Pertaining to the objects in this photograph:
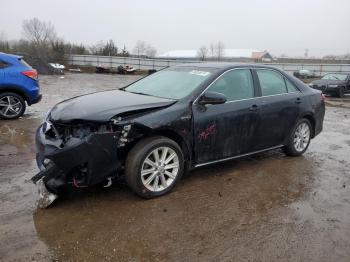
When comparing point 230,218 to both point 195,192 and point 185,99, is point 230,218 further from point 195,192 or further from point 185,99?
point 185,99

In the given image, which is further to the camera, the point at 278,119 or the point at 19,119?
the point at 19,119

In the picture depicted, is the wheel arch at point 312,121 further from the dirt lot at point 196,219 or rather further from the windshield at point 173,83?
the windshield at point 173,83

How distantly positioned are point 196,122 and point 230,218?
4.17 ft

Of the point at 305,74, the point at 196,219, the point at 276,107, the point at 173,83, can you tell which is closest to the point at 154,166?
the point at 196,219

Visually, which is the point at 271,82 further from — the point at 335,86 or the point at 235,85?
the point at 335,86

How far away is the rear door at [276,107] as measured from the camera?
5707mm

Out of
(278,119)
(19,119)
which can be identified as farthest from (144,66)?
(278,119)

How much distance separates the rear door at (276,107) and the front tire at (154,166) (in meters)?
1.63

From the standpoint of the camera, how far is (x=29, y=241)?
11.5ft

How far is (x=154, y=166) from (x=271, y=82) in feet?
8.48

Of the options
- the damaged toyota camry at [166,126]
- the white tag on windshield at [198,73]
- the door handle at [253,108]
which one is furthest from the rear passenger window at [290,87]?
the white tag on windshield at [198,73]

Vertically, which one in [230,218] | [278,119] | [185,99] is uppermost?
[185,99]

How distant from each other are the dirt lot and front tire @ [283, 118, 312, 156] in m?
0.57

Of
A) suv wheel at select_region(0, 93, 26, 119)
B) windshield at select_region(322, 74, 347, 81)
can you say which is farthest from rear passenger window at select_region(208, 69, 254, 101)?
windshield at select_region(322, 74, 347, 81)
